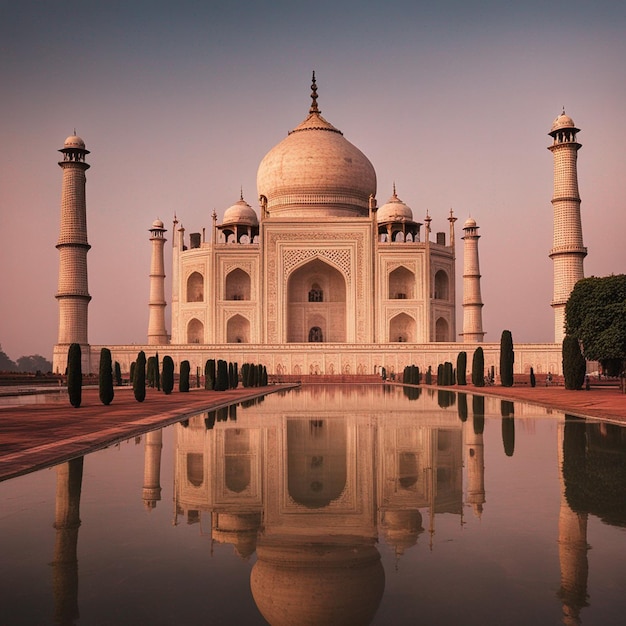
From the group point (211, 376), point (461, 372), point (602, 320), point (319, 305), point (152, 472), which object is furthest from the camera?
point (319, 305)

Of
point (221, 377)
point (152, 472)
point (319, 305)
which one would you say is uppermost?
point (319, 305)

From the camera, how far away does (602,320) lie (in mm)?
20469

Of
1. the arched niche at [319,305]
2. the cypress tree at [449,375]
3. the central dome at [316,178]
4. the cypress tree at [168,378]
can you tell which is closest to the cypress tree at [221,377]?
the cypress tree at [168,378]

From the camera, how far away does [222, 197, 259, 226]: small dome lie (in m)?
36.1

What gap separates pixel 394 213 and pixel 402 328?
6.46 meters

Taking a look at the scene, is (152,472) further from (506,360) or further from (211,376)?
(506,360)

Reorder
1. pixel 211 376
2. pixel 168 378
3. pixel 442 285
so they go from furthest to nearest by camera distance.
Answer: pixel 442 285 < pixel 211 376 < pixel 168 378

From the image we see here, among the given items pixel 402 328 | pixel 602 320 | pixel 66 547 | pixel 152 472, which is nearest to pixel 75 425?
pixel 152 472

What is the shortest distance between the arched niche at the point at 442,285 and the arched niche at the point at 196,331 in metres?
11.9

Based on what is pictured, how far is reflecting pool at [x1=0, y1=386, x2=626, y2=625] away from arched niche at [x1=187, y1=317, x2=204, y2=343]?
28.1 m

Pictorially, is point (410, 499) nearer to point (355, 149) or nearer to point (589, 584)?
point (589, 584)

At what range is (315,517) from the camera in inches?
137

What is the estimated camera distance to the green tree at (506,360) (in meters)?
20.8

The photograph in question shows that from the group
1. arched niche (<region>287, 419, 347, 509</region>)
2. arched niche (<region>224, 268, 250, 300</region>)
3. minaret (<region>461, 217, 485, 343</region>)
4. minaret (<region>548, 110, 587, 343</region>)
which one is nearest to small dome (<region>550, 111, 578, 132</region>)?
minaret (<region>548, 110, 587, 343</region>)
